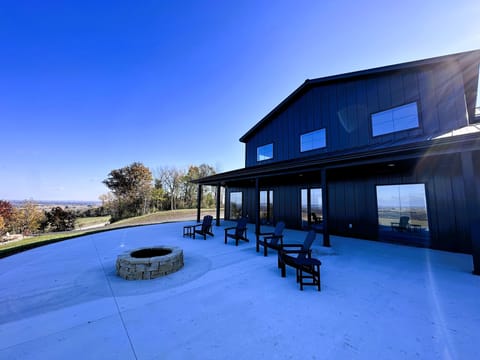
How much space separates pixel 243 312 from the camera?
2701mm

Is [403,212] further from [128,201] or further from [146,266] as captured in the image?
[128,201]

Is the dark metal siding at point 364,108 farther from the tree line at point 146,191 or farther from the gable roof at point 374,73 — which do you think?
the tree line at point 146,191

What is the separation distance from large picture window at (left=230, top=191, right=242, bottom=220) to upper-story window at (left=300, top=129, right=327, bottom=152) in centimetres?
551

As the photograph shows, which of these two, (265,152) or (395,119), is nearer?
(395,119)

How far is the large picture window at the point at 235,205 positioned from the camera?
1331 cm

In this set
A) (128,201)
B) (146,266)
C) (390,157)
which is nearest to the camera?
(146,266)

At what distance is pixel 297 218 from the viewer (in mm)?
9719

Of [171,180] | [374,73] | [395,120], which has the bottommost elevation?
[171,180]

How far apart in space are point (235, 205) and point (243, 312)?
10954 mm

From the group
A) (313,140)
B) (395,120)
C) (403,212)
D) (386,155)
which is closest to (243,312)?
(386,155)

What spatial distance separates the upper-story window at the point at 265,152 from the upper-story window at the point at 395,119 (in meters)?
5.46

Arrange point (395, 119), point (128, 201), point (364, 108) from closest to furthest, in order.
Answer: point (395, 119) → point (364, 108) → point (128, 201)

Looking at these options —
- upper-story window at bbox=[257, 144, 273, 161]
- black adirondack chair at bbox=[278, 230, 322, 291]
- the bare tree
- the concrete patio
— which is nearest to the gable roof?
upper-story window at bbox=[257, 144, 273, 161]

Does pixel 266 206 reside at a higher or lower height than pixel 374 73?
lower
